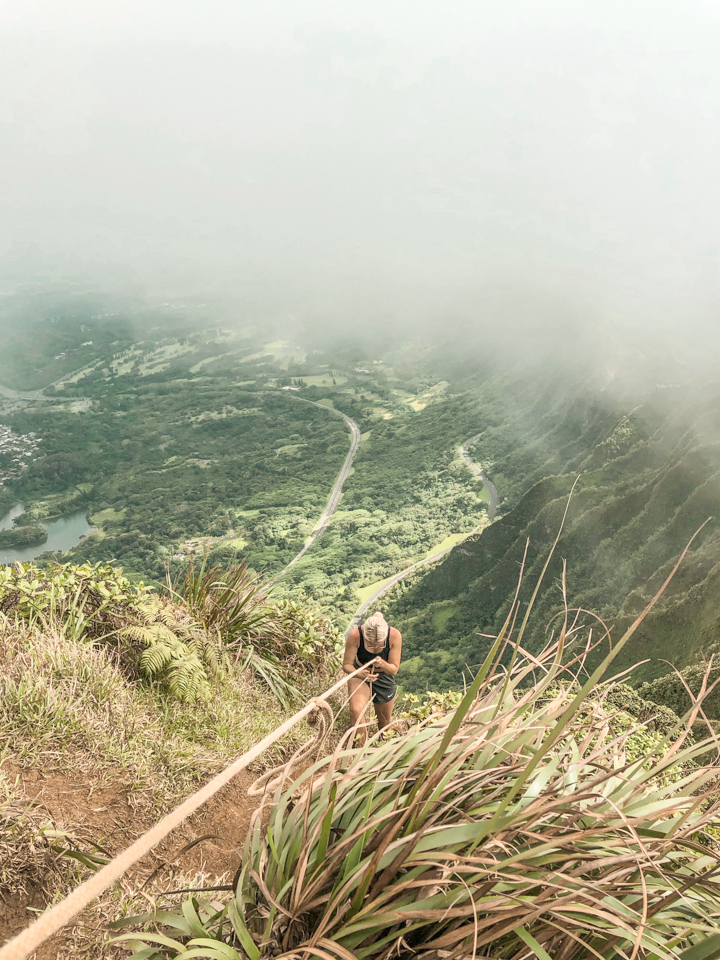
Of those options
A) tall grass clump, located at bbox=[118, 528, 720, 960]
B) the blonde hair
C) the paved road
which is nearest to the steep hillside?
tall grass clump, located at bbox=[118, 528, 720, 960]

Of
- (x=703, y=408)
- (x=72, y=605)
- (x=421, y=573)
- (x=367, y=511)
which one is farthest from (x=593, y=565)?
(x=72, y=605)

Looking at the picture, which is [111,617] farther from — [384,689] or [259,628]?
[384,689]

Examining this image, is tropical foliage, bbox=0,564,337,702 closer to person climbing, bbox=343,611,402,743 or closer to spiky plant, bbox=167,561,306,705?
spiky plant, bbox=167,561,306,705

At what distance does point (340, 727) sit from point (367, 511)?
126298mm

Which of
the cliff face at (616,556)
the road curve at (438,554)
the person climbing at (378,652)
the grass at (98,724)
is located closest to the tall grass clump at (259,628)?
the person climbing at (378,652)

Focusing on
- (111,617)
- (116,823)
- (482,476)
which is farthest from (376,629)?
(482,476)

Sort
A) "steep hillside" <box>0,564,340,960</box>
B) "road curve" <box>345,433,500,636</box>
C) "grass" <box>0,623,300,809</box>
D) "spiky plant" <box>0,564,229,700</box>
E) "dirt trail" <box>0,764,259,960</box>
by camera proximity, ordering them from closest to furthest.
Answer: "steep hillside" <box>0,564,340,960</box> → "dirt trail" <box>0,764,259,960</box> → "grass" <box>0,623,300,809</box> → "spiky plant" <box>0,564,229,700</box> → "road curve" <box>345,433,500,636</box>

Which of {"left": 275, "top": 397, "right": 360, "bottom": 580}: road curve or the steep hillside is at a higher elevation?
the steep hillside

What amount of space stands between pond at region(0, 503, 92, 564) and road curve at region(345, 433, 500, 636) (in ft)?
197

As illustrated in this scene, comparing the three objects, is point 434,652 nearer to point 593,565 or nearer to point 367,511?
point 593,565

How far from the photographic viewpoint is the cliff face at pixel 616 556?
2397 inches

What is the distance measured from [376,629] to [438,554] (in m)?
111

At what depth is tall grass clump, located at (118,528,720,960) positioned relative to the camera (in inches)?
50.2

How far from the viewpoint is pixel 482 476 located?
151000 millimetres
